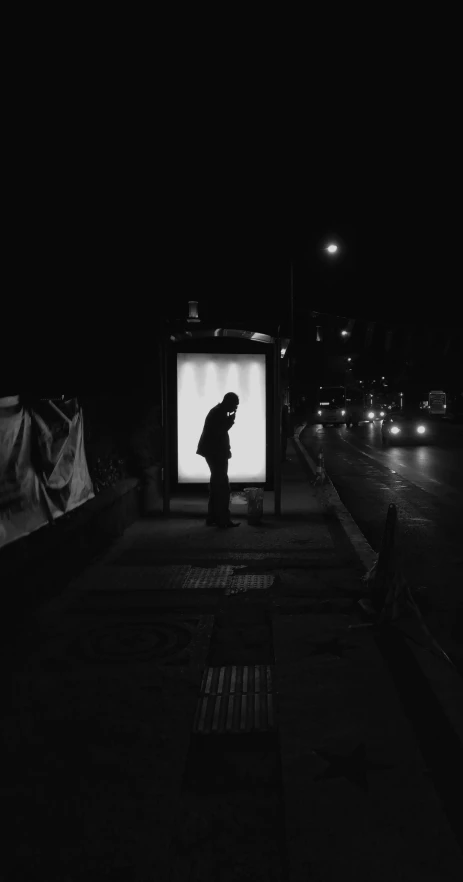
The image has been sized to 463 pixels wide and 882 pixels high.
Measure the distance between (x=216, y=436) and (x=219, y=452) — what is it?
241 mm

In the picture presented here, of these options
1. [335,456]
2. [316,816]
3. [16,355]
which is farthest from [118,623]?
[335,456]

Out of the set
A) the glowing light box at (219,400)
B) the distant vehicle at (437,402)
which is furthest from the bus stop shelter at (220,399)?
the distant vehicle at (437,402)

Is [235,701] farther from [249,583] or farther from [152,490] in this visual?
[152,490]

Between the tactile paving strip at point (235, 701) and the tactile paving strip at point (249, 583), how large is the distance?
194 cm

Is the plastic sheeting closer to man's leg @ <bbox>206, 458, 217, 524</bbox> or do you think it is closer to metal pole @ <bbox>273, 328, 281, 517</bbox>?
man's leg @ <bbox>206, 458, 217, 524</bbox>

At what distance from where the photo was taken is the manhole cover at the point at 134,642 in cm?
530

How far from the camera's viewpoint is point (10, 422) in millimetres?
6566

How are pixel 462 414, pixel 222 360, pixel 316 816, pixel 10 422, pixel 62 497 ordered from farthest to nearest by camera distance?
pixel 462 414, pixel 222 360, pixel 62 497, pixel 10 422, pixel 316 816

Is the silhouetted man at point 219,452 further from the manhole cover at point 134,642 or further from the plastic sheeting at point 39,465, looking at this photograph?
the manhole cover at point 134,642

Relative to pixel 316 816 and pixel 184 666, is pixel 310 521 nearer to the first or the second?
pixel 184 666

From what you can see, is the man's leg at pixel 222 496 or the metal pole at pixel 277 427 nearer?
the man's leg at pixel 222 496

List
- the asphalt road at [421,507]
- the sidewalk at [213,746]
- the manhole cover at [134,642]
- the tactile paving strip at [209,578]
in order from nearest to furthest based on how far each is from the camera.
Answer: the sidewalk at [213,746] < the manhole cover at [134,642] < the asphalt road at [421,507] < the tactile paving strip at [209,578]

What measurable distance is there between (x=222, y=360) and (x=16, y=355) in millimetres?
3437

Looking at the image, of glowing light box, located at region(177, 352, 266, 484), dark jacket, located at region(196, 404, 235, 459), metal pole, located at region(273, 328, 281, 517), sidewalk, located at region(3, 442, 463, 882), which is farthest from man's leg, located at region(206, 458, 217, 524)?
sidewalk, located at region(3, 442, 463, 882)
